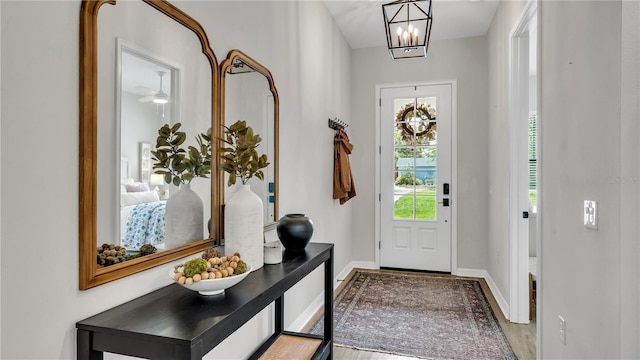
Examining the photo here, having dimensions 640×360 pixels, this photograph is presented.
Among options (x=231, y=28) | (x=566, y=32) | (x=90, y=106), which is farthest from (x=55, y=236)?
(x=566, y=32)

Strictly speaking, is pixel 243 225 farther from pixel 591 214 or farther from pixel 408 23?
pixel 408 23

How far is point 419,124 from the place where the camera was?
4.48m

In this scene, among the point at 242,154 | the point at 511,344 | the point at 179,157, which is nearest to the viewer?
the point at 179,157

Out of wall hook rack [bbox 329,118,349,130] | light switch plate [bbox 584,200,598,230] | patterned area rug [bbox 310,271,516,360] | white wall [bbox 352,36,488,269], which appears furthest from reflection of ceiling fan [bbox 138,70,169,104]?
white wall [bbox 352,36,488,269]

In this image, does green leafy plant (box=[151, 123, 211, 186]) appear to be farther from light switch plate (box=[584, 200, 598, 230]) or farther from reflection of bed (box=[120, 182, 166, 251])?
light switch plate (box=[584, 200, 598, 230])

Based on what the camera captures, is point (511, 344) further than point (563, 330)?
Yes

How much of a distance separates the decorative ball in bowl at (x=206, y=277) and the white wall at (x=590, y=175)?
4.27 feet

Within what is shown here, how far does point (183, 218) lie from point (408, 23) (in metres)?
2.12

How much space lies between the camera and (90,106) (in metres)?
1.08

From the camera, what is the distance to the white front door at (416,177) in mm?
4410

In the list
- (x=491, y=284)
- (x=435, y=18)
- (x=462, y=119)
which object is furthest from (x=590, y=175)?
(x=462, y=119)

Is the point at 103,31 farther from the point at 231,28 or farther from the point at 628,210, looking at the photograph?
the point at 628,210

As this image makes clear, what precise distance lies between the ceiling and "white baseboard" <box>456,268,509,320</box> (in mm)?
2730

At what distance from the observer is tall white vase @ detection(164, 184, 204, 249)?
1.43 meters
